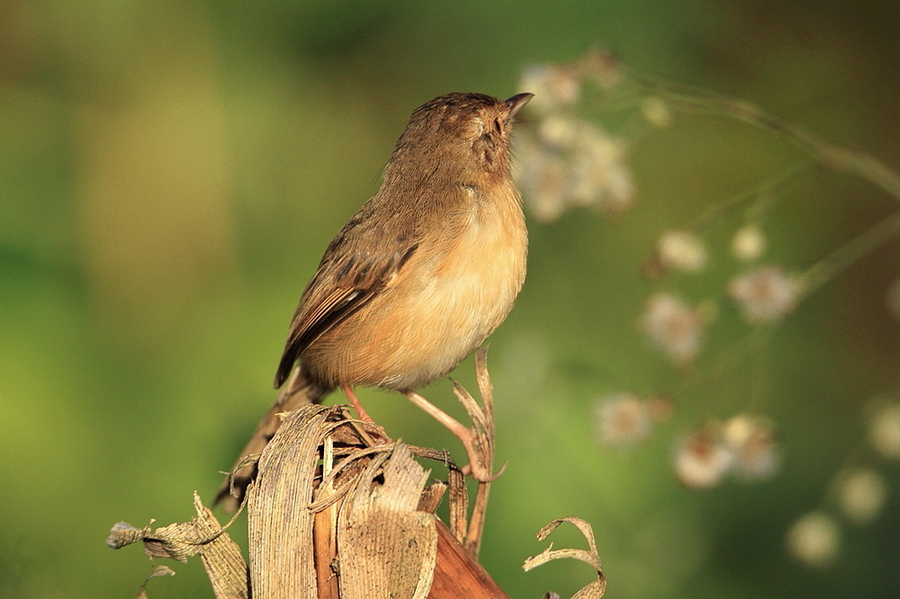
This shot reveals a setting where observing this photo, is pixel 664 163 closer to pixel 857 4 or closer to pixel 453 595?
pixel 857 4

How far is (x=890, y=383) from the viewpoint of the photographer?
4293mm

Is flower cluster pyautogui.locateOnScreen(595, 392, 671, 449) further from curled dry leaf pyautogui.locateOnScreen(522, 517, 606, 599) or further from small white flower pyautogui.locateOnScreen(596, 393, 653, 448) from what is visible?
curled dry leaf pyautogui.locateOnScreen(522, 517, 606, 599)

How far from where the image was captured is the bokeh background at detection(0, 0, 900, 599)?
3.51 metres

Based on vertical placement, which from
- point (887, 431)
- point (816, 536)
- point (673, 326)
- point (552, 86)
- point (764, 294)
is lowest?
point (816, 536)

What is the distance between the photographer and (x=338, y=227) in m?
4.32

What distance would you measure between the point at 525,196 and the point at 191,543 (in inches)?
80.3

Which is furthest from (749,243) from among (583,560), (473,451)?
(583,560)

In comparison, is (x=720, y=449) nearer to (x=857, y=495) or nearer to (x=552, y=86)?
(x=857, y=495)

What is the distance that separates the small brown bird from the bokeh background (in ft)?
2.63

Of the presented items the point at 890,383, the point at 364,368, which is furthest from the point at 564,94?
the point at 890,383

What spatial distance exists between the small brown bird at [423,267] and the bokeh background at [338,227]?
80 cm

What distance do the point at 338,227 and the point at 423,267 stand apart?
1.66 metres

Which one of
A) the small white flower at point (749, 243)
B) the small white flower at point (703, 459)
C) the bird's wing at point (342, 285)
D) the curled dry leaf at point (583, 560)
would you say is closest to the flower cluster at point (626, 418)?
the small white flower at point (703, 459)

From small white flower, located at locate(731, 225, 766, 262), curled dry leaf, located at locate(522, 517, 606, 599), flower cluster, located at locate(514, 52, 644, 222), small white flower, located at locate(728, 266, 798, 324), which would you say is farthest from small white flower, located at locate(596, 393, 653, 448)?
curled dry leaf, located at locate(522, 517, 606, 599)
